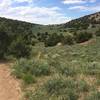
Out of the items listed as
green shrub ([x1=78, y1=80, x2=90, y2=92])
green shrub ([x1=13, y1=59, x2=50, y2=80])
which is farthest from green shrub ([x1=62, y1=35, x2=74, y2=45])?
green shrub ([x1=78, y1=80, x2=90, y2=92])

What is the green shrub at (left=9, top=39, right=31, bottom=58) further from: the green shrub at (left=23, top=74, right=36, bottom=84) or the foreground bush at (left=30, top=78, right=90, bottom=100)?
the foreground bush at (left=30, top=78, right=90, bottom=100)

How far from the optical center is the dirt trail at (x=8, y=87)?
9.65 meters

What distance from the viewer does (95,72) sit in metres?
11.9

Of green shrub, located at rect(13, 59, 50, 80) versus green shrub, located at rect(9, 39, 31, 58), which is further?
green shrub, located at rect(9, 39, 31, 58)

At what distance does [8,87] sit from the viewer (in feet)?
35.4

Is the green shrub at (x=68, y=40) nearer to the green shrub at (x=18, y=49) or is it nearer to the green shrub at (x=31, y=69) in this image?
the green shrub at (x=18, y=49)

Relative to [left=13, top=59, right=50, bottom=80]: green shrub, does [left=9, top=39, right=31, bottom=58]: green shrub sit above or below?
above

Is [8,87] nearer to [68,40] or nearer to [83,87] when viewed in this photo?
[83,87]

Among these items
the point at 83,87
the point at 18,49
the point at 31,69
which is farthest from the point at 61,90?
the point at 18,49

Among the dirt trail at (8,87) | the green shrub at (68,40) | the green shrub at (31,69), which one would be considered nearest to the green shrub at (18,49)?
the dirt trail at (8,87)

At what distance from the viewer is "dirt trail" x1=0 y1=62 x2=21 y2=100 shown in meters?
9.65

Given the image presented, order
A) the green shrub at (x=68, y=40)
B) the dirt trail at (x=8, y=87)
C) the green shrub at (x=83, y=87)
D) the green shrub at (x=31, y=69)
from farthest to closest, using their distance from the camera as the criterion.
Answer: the green shrub at (x=68, y=40)
the green shrub at (x=31, y=69)
the dirt trail at (x=8, y=87)
the green shrub at (x=83, y=87)

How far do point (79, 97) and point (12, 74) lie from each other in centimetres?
448

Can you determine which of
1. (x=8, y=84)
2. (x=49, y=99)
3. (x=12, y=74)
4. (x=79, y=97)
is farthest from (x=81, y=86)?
(x=12, y=74)
